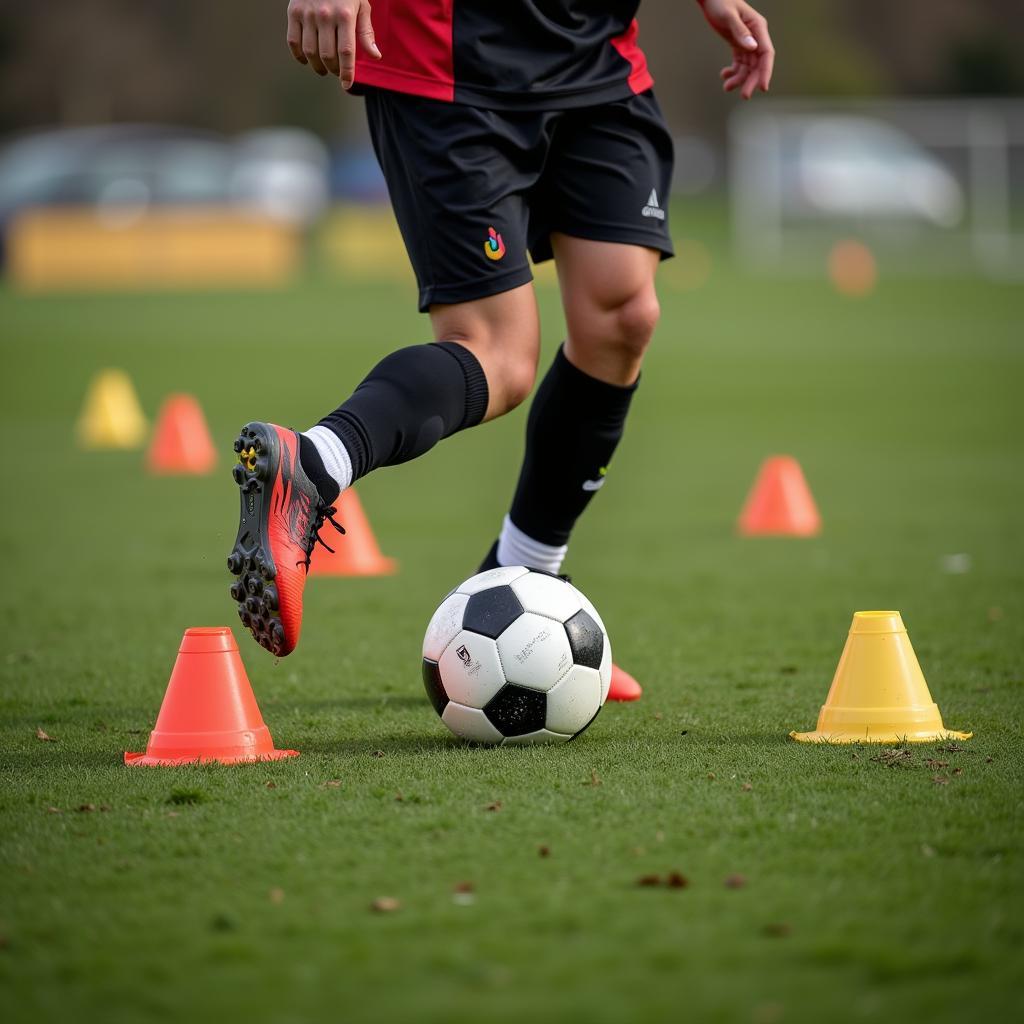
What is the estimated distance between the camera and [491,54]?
13.0 feet

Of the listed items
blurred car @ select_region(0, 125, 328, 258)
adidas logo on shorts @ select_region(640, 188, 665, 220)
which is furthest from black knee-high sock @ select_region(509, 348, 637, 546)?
blurred car @ select_region(0, 125, 328, 258)

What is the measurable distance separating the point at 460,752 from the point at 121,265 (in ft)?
83.4

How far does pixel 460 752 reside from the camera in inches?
143

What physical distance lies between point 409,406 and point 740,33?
143 cm

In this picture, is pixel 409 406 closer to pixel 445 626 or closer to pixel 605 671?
pixel 445 626

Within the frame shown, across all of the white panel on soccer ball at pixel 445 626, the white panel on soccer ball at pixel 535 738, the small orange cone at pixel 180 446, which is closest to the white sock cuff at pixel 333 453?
the white panel on soccer ball at pixel 445 626

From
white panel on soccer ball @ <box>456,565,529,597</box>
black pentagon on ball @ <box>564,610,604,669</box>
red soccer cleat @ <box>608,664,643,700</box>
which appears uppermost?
white panel on soccer ball @ <box>456,565,529,597</box>

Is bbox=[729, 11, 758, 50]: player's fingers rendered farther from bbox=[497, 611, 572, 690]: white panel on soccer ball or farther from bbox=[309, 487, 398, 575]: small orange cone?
bbox=[309, 487, 398, 575]: small orange cone

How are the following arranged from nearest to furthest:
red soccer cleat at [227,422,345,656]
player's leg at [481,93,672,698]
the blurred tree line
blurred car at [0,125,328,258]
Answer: red soccer cleat at [227,422,345,656] < player's leg at [481,93,672,698] < blurred car at [0,125,328,258] < the blurred tree line

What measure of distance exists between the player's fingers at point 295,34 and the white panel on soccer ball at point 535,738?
1497 mm

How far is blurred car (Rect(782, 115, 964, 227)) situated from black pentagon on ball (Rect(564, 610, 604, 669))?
102 feet

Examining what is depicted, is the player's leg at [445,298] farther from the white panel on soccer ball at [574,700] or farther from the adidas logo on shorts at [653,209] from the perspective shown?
the white panel on soccer ball at [574,700]

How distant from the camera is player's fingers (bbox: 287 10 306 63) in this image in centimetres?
366

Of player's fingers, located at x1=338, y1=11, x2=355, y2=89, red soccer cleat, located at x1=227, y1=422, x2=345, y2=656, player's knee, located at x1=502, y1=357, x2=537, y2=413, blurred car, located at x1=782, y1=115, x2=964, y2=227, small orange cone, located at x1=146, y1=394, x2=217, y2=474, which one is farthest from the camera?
blurred car, located at x1=782, y1=115, x2=964, y2=227
